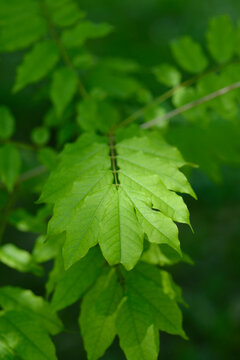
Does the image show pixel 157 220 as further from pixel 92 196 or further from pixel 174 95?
pixel 174 95

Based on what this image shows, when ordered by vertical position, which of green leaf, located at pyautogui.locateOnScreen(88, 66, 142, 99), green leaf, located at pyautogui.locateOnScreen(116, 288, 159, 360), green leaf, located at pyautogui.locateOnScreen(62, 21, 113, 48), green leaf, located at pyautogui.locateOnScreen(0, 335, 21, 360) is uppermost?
green leaf, located at pyautogui.locateOnScreen(62, 21, 113, 48)

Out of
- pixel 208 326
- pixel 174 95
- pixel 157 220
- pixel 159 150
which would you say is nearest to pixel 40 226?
pixel 159 150

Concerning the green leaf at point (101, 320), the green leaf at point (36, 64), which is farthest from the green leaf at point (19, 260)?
the green leaf at point (36, 64)

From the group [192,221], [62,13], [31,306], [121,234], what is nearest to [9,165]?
[31,306]

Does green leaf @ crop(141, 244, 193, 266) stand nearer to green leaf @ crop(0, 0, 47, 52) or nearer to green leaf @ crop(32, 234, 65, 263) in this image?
green leaf @ crop(32, 234, 65, 263)

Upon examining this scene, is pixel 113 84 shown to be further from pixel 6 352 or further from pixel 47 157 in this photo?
pixel 6 352

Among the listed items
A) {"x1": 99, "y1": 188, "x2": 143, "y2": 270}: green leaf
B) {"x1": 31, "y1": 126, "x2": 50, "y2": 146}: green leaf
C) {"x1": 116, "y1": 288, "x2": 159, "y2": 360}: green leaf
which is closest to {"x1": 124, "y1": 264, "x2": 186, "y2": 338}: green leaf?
{"x1": 116, "y1": 288, "x2": 159, "y2": 360}: green leaf
